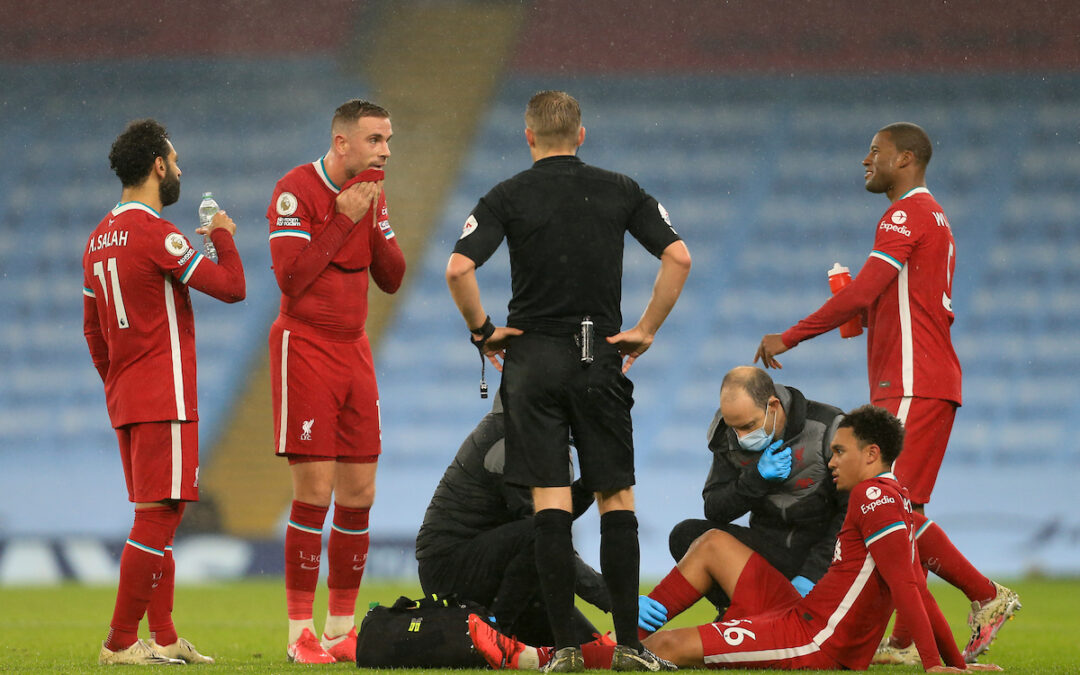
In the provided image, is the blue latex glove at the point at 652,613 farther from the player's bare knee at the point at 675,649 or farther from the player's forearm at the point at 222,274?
the player's forearm at the point at 222,274

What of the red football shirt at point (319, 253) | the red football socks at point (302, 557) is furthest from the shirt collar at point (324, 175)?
the red football socks at point (302, 557)

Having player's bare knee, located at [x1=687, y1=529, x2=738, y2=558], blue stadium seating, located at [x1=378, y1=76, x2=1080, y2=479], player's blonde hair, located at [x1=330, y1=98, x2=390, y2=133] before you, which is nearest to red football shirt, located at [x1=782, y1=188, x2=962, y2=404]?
player's bare knee, located at [x1=687, y1=529, x2=738, y2=558]

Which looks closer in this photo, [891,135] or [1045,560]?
[891,135]

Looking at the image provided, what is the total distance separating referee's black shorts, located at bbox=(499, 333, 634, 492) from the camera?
3.83 meters

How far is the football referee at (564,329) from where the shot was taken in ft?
12.4

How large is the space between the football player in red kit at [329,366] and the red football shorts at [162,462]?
0.34 m

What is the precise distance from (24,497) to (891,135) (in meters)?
8.52

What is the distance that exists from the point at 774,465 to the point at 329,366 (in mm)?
1633

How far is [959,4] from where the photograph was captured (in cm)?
1156

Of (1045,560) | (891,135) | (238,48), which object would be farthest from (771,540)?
(238,48)

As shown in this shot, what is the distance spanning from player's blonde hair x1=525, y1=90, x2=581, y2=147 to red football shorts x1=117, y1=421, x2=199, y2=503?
5.23 ft

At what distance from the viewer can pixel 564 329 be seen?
3.89 metres

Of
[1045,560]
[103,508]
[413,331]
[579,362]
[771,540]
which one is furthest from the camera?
[413,331]

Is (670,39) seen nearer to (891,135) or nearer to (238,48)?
(238,48)
